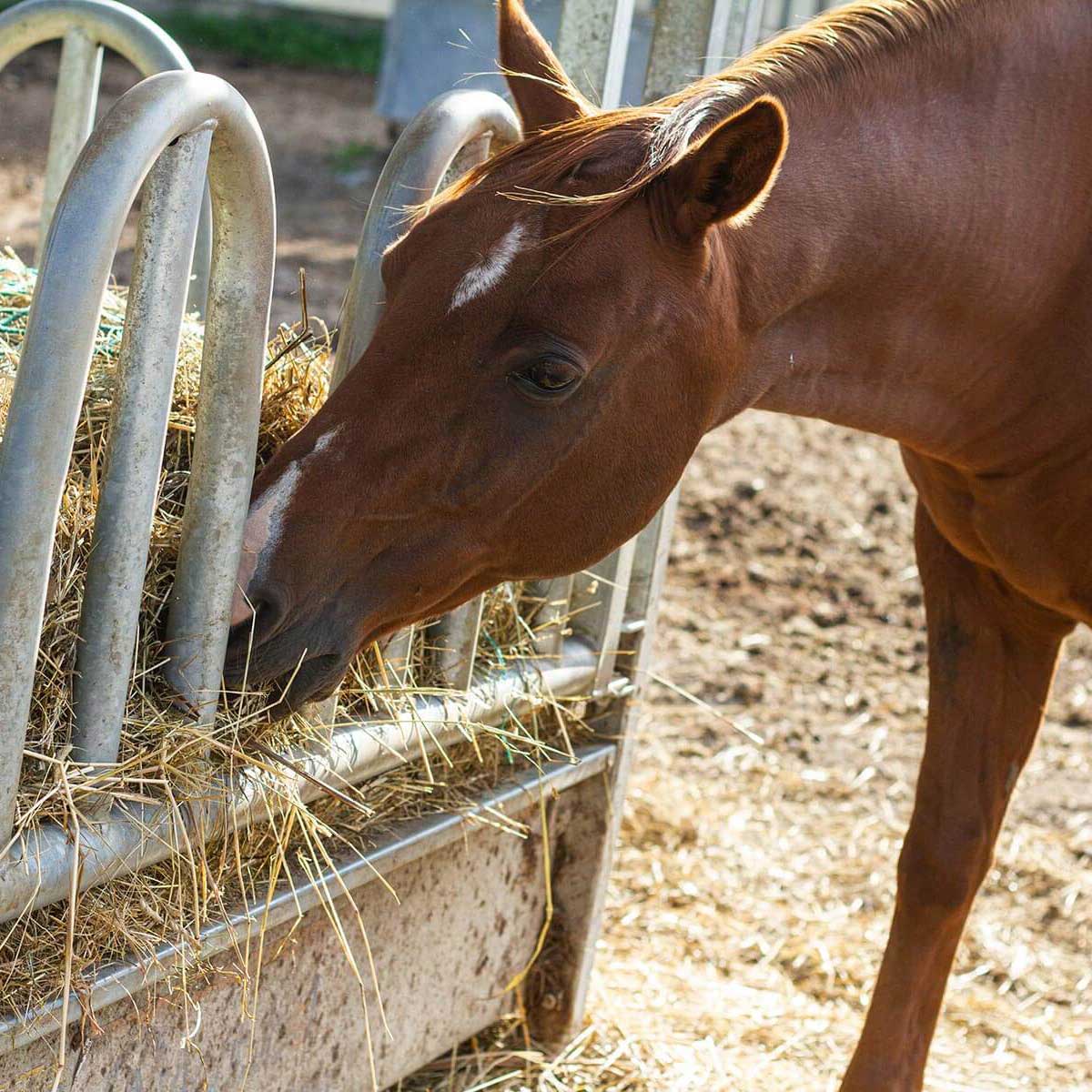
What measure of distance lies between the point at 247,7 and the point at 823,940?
41.7 ft

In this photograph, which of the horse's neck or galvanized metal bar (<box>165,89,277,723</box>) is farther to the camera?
the horse's neck

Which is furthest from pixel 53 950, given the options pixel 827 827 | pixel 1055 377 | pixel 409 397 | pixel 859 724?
pixel 859 724

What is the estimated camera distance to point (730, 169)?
177 cm

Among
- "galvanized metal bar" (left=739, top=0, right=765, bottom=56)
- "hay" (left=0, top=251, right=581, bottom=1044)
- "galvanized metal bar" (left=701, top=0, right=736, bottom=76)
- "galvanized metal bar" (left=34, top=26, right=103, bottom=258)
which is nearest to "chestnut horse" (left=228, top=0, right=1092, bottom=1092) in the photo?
"hay" (left=0, top=251, right=581, bottom=1044)

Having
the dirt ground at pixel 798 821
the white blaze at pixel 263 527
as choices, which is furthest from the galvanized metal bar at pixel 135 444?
the dirt ground at pixel 798 821

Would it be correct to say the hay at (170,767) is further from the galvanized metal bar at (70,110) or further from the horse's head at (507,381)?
the galvanized metal bar at (70,110)

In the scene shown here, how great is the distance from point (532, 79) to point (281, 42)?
39.7ft

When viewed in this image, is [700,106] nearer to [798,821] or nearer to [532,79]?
[532,79]

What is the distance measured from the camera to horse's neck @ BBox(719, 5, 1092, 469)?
198 centimetres

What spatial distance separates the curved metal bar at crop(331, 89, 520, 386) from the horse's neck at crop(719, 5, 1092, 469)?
0.44 metres

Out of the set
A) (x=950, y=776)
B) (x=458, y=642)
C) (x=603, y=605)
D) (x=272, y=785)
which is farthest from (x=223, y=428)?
(x=950, y=776)

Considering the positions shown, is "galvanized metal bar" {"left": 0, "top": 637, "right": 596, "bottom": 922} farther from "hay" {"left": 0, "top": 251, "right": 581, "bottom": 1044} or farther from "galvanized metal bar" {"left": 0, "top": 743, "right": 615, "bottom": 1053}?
"galvanized metal bar" {"left": 0, "top": 743, "right": 615, "bottom": 1053}

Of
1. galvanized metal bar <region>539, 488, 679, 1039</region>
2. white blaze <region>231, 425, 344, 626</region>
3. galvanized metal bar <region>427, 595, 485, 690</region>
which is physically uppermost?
white blaze <region>231, 425, 344, 626</region>

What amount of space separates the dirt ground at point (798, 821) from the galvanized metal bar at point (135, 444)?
94 centimetres
